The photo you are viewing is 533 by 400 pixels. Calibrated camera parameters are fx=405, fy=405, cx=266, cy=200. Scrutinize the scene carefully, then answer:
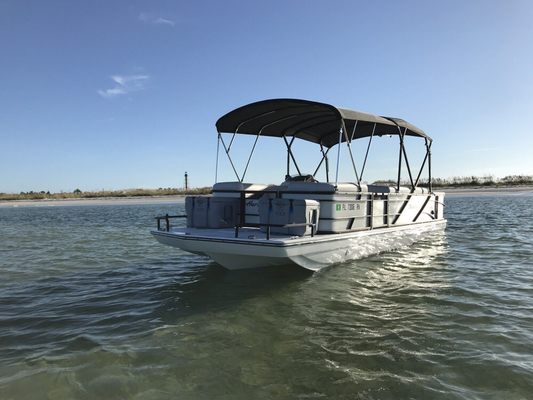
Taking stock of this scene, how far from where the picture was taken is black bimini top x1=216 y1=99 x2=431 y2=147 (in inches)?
333

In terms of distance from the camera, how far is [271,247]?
660cm

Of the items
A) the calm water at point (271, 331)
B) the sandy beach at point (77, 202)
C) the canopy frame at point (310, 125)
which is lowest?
the calm water at point (271, 331)

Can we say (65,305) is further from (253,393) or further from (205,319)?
(253,393)

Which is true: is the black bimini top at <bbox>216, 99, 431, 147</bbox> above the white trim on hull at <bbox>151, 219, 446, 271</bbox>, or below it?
above

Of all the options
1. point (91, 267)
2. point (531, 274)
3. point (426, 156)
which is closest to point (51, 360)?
point (91, 267)

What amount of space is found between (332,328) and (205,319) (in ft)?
5.82

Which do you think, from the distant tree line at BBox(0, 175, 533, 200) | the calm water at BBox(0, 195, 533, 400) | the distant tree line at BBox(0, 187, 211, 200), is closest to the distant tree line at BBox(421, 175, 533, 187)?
the distant tree line at BBox(0, 175, 533, 200)

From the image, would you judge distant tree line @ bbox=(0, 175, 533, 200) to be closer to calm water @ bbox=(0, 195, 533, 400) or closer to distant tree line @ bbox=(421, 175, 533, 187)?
distant tree line @ bbox=(421, 175, 533, 187)

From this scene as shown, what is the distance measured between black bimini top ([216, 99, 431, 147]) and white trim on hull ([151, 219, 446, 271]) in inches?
91.2

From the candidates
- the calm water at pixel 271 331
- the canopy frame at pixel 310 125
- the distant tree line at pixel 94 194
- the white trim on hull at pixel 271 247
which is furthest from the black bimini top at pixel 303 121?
the distant tree line at pixel 94 194

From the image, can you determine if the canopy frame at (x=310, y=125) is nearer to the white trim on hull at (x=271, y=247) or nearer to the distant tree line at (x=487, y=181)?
the white trim on hull at (x=271, y=247)

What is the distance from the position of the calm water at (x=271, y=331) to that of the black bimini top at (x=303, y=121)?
322 cm

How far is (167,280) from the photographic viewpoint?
806 cm

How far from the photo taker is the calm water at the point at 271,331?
12.5ft
